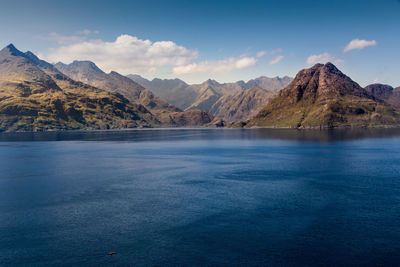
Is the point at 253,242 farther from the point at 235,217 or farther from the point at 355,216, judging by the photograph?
the point at 355,216

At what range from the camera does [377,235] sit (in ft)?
169

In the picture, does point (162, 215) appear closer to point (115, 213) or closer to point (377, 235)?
point (115, 213)

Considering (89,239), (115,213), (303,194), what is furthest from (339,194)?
(89,239)

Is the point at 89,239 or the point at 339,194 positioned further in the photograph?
the point at 339,194

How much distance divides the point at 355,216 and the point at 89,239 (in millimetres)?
51221

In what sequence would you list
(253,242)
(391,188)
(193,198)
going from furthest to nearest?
1. (391,188)
2. (193,198)
3. (253,242)

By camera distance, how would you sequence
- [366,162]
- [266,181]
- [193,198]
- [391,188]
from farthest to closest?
1. [366,162]
2. [266,181]
3. [391,188]
4. [193,198]

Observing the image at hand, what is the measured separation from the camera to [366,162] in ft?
435

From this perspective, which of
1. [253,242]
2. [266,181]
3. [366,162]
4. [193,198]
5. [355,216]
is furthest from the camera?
[366,162]

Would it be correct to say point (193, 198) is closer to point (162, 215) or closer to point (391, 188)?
point (162, 215)

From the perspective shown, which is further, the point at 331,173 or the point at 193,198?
the point at 331,173

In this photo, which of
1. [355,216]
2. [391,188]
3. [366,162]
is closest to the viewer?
[355,216]

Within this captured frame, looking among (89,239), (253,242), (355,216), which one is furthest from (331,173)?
(89,239)

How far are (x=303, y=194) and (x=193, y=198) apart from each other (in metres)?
29.0
